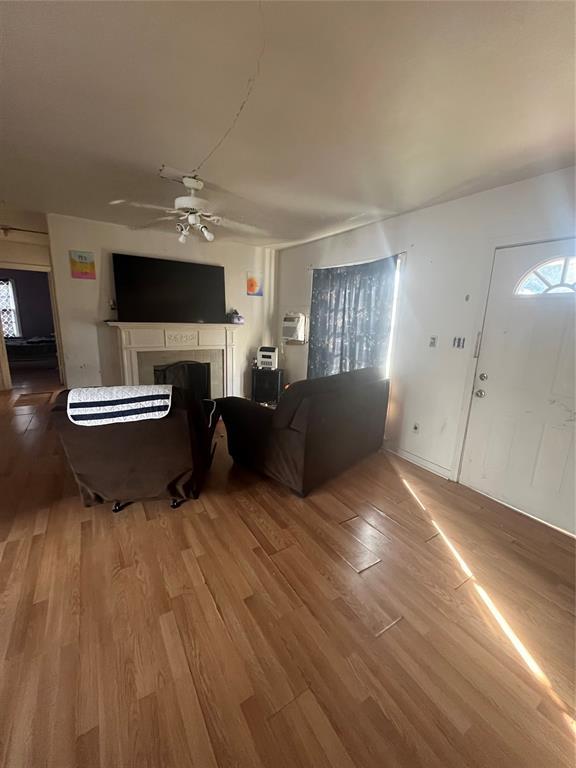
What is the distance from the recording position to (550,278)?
7.04 ft

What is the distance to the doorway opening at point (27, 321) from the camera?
22.7 feet

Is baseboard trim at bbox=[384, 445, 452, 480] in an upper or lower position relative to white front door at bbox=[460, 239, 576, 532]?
lower

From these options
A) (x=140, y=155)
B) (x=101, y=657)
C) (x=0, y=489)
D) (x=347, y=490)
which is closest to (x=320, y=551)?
(x=347, y=490)

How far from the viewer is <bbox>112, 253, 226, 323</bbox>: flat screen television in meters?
3.93

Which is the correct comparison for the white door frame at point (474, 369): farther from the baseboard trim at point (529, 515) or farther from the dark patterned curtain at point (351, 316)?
the dark patterned curtain at point (351, 316)

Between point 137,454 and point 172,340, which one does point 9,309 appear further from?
point 137,454

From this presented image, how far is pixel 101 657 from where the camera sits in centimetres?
128

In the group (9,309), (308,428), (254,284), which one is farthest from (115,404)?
(9,309)

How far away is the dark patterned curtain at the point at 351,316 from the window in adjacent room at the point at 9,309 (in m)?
8.26

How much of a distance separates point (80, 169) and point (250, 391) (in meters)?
3.50

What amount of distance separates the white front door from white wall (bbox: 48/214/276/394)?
3.64 meters

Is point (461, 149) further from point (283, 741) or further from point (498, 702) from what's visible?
point (283, 741)

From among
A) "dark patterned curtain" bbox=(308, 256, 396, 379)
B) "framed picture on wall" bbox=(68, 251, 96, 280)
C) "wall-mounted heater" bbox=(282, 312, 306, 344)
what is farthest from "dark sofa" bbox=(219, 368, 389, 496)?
"framed picture on wall" bbox=(68, 251, 96, 280)

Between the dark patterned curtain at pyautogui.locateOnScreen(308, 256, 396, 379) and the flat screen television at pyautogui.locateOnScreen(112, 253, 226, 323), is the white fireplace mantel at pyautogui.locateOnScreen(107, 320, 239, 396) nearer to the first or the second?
the flat screen television at pyautogui.locateOnScreen(112, 253, 226, 323)
